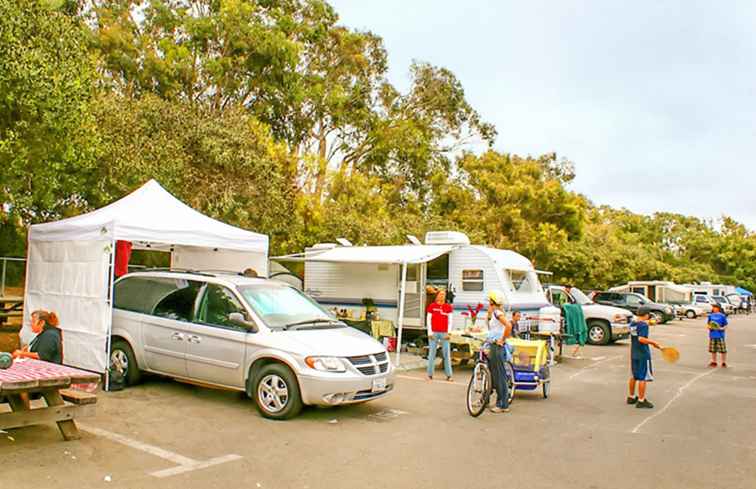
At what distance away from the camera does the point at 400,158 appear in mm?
35219

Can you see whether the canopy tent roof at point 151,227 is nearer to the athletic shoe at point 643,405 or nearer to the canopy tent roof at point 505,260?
the canopy tent roof at point 505,260

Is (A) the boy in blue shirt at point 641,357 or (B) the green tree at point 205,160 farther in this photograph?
(B) the green tree at point 205,160

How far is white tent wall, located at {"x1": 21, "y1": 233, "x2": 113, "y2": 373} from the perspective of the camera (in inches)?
384

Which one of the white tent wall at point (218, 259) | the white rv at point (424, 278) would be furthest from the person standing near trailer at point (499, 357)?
the white tent wall at point (218, 259)

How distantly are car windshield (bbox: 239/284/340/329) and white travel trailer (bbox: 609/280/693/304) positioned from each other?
36148 millimetres

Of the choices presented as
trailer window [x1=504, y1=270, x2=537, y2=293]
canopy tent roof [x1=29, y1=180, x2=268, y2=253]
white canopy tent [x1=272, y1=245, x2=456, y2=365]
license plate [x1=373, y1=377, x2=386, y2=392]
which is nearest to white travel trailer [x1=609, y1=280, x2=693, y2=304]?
trailer window [x1=504, y1=270, x2=537, y2=293]

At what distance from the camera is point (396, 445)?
7188mm

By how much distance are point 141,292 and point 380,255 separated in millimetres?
6673

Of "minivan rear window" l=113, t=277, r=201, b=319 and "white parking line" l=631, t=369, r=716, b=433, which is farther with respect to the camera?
"minivan rear window" l=113, t=277, r=201, b=319

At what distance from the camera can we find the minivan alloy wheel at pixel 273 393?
8.17m

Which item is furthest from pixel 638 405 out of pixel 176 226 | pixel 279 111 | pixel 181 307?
pixel 279 111

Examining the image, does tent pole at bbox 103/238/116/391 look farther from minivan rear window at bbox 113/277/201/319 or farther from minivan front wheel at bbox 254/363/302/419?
minivan front wheel at bbox 254/363/302/419

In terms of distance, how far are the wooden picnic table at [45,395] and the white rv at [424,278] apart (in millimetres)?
8282

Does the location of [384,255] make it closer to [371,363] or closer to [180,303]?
[180,303]
